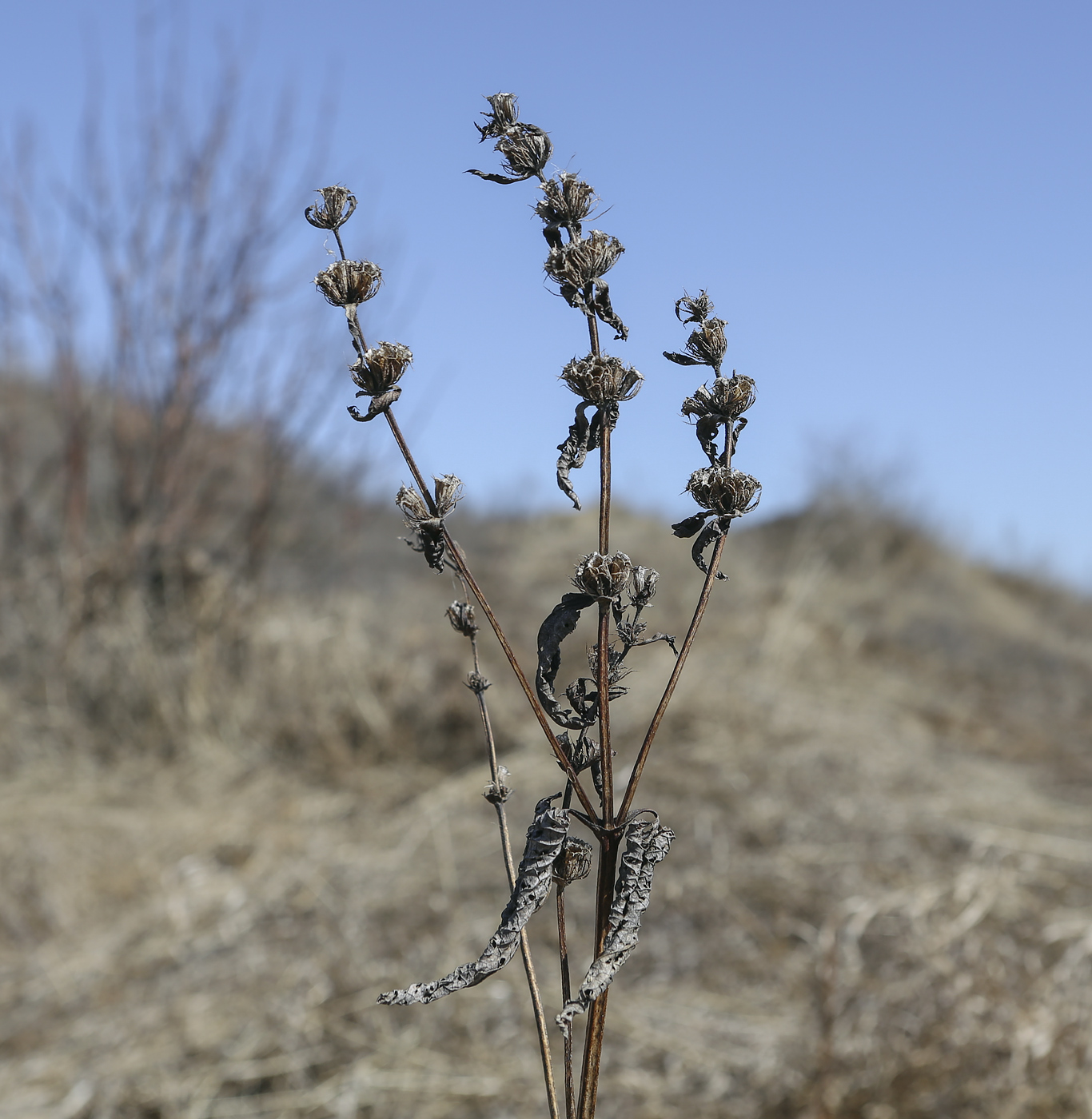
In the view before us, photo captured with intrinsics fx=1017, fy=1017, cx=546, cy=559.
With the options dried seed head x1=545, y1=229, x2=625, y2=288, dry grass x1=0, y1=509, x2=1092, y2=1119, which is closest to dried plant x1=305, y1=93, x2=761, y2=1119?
dried seed head x1=545, y1=229, x2=625, y2=288

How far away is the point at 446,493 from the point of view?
637 mm

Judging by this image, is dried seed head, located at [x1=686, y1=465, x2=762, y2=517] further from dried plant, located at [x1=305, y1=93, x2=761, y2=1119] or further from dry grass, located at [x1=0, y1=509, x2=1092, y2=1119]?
dry grass, located at [x1=0, y1=509, x2=1092, y2=1119]

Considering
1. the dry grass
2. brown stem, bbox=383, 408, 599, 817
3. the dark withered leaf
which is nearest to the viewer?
brown stem, bbox=383, 408, 599, 817

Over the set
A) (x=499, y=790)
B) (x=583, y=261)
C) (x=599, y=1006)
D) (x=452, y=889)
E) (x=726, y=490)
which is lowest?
(x=599, y=1006)

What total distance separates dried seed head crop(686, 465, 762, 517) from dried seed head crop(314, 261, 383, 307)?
235 millimetres

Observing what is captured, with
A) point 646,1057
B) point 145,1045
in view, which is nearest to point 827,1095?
point 646,1057

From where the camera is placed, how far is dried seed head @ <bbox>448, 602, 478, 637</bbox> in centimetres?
72

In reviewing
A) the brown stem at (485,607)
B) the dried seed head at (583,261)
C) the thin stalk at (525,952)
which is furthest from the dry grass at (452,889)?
the dried seed head at (583,261)

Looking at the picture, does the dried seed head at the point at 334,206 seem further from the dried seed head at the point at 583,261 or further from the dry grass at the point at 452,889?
the dry grass at the point at 452,889

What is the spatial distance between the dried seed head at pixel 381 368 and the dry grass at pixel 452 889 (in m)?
1.72

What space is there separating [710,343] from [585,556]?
178 mm

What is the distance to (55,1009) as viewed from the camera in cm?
302

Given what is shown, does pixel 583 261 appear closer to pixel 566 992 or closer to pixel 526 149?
pixel 526 149

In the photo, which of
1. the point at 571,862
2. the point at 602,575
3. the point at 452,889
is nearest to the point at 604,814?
the point at 571,862
